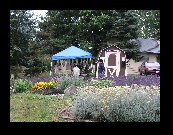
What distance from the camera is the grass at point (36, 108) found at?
572 cm

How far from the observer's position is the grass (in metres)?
5.72

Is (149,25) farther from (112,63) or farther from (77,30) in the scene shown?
(77,30)

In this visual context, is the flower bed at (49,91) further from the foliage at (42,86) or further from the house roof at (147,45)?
the house roof at (147,45)

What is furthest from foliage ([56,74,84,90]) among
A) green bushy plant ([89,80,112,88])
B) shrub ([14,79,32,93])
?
shrub ([14,79,32,93])

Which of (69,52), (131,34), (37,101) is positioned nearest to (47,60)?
(69,52)

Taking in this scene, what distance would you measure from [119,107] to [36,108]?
2.05 m

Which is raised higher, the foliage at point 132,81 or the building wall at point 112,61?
the building wall at point 112,61

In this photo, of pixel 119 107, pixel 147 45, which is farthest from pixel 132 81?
pixel 147 45

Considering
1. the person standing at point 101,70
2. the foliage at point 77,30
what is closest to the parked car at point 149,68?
the foliage at point 77,30

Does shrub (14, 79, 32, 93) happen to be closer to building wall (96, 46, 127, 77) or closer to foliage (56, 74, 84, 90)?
foliage (56, 74, 84, 90)

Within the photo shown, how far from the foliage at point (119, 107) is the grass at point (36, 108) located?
1.59ft
